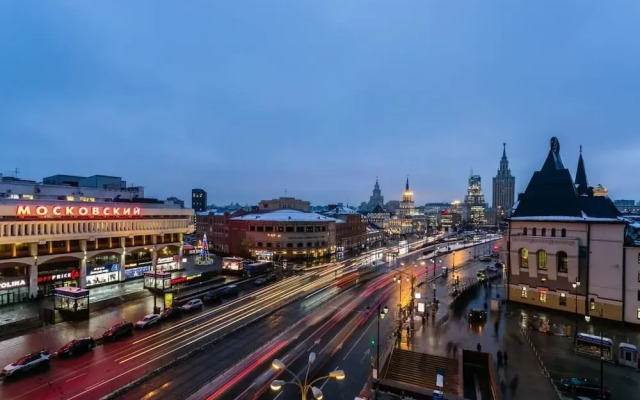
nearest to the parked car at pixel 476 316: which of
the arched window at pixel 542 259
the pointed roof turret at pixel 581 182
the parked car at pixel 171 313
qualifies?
the arched window at pixel 542 259

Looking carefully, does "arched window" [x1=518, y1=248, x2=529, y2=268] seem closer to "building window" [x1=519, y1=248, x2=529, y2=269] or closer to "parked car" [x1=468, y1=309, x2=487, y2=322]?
"building window" [x1=519, y1=248, x2=529, y2=269]

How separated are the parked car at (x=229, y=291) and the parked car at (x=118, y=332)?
1689 centimetres

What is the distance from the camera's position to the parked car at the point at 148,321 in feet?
131

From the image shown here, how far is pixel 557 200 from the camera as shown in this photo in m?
50.5

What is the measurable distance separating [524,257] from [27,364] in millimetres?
56304

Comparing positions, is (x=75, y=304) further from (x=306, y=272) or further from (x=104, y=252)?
(x=306, y=272)

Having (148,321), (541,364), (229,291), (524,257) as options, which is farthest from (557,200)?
(148,321)

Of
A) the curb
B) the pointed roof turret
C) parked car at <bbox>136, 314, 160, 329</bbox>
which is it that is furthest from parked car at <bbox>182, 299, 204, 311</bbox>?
the pointed roof turret

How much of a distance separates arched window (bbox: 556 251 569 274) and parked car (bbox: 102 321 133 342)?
5154cm

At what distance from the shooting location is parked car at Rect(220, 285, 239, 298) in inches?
2156

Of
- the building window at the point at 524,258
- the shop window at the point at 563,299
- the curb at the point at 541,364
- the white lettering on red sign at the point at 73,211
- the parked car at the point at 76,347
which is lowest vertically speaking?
the curb at the point at 541,364

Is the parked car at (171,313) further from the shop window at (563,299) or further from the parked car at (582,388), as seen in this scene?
the shop window at (563,299)

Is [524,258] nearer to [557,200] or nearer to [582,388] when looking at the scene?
[557,200]

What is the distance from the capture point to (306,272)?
3063 inches
